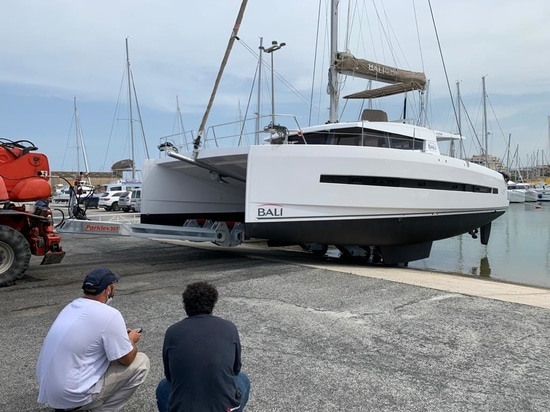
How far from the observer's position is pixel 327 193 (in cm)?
876

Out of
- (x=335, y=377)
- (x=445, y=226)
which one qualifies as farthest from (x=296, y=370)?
(x=445, y=226)

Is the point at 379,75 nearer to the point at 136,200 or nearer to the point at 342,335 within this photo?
the point at 342,335

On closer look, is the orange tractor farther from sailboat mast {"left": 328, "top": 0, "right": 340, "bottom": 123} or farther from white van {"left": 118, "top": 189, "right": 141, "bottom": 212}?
white van {"left": 118, "top": 189, "right": 141, "bottom": 212}

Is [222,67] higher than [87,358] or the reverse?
higher

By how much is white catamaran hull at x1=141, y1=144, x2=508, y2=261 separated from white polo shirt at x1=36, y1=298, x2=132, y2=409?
5736 mm

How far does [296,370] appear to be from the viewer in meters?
3.94

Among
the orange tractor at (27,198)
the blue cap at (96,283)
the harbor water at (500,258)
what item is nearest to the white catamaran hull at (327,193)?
the harbor water at (500,258)

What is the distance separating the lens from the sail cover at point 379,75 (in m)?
12.3

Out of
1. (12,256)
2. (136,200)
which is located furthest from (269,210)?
(136,200)

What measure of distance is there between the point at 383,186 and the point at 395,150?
77 centimetres

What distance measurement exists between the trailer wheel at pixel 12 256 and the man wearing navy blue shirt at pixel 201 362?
5505 millimetres

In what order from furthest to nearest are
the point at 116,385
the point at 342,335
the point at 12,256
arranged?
1. the point at 12,256
2. the point at 342,335
3. the point at 116,385

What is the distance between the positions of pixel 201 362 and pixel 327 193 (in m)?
6.70

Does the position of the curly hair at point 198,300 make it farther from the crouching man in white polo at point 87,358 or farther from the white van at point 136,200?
the white van at point 136,200
